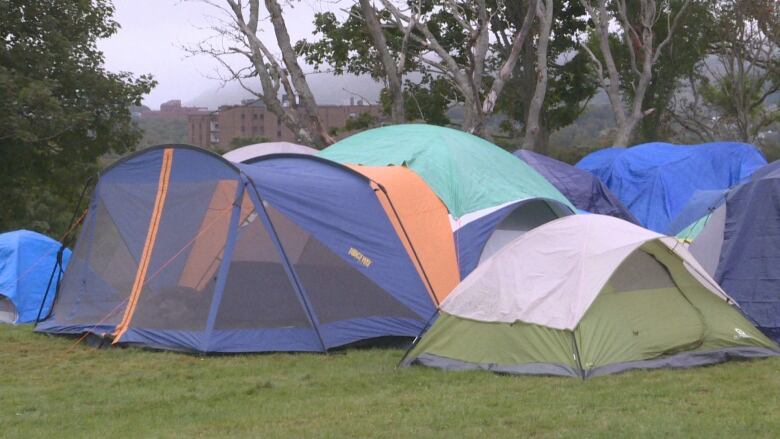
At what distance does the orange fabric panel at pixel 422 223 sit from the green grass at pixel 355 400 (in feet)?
4.74

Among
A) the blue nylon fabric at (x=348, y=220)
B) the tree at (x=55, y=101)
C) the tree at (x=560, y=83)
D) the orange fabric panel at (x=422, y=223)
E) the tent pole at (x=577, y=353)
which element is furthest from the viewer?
the tree at (x=560, y=83)

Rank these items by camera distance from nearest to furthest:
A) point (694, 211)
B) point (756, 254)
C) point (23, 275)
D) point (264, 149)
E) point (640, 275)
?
point (640, 275) < point (756, 254) < point (694, 211) < point (23, 275) < point (264, 149)

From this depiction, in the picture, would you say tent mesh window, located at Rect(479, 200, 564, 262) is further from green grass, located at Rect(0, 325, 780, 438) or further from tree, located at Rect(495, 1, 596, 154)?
tree, located at Rect(495, 1, 596, 154)

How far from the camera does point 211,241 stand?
29.6 feet

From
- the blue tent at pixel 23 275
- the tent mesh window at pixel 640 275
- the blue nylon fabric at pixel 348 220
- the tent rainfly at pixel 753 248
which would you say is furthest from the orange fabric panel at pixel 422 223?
the blue tent at pixel 23 275

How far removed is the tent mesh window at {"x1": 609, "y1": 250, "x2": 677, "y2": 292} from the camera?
776 cm

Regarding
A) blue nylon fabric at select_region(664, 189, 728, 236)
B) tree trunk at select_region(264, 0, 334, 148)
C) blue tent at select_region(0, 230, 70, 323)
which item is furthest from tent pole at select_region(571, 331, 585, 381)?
tree trunk at select_region(264, 0, 334, 148)

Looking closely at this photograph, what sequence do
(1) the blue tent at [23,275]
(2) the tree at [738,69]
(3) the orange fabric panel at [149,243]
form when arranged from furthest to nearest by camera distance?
1. (2) the tree at [738,69]
2. (1) the blue tent at [23,275]
3. (3) the orange fabric panel at [149,243]

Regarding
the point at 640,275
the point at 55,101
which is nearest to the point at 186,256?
the point at 640,275

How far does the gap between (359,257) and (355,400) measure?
2.61 m

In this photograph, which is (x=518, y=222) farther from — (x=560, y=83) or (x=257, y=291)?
(x=560, y=83)

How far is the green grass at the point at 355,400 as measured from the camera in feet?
19.4

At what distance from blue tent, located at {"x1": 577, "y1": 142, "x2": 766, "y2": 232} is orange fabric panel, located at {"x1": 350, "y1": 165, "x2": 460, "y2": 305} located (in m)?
8.65

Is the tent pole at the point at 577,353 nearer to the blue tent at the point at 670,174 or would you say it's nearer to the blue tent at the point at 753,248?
the blue tent at the point at 753,248
